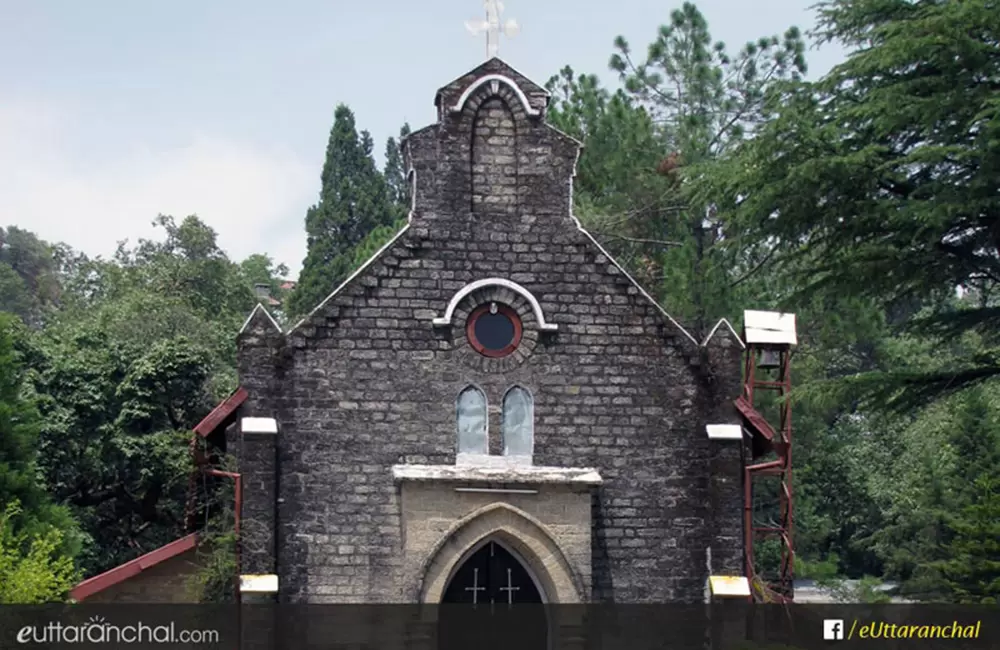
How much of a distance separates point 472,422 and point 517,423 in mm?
613

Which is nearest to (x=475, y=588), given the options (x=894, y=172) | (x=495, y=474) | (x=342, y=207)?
(x=495, y=474)

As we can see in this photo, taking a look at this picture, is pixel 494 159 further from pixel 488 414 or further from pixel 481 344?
pixel 488 414

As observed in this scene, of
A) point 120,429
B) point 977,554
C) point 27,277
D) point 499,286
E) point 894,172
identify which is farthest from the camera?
point 27,277

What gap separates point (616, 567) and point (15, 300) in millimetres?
72327

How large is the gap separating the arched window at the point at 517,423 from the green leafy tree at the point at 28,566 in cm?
584

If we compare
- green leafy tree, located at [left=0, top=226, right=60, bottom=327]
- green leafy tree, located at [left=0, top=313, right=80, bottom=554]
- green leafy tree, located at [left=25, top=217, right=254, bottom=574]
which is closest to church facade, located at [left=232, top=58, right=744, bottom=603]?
green leafy tree, located at [left=0, top=313, right=80, bottom=554]

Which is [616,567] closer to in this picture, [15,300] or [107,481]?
[107,481]

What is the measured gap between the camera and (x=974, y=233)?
18.1m

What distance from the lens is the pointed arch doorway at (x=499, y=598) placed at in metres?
21.3

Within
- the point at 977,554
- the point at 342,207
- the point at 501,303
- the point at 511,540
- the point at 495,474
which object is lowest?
the point at 977,554

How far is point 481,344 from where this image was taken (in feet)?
71.3

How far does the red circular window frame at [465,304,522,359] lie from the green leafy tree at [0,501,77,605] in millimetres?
5916

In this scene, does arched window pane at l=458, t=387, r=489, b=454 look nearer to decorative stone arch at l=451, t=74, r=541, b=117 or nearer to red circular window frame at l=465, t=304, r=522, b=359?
red circular window frame at l=465, t=304, r=522, b=359

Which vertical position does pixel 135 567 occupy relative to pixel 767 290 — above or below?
below
